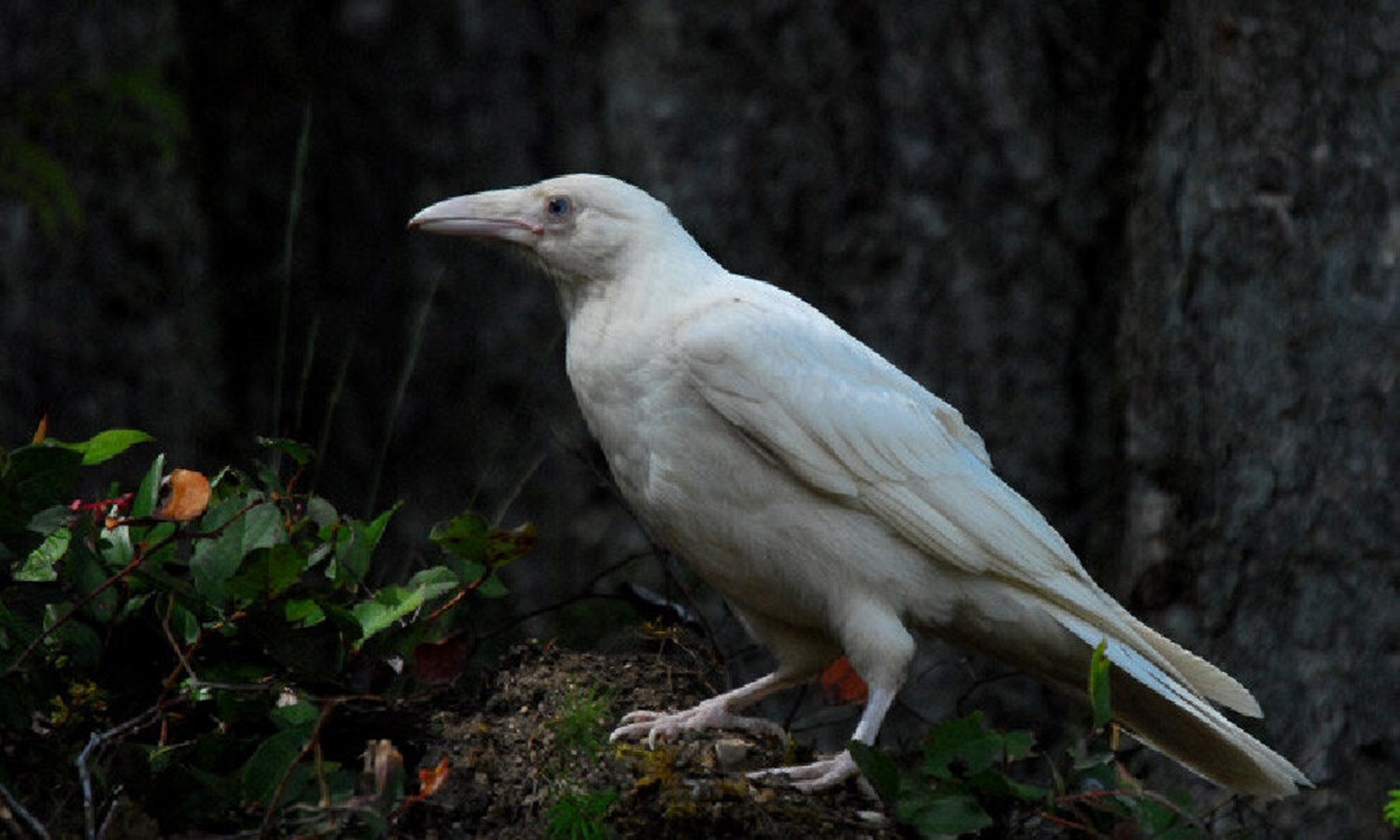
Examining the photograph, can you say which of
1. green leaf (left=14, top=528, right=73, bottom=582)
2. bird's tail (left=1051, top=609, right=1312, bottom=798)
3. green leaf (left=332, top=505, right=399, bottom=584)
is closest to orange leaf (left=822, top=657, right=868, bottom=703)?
bird's tail (left=1051, top=609, right=1312, bottom=798)

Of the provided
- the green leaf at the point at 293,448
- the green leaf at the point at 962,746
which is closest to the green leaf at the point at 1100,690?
the green leaf at the point at 962,746

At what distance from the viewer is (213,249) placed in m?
6.85

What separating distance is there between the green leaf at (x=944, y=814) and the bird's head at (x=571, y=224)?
1.39 meters

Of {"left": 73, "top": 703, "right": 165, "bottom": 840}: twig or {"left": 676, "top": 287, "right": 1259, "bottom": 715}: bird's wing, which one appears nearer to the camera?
{"left": 73, "top": 703, "right": 165, "bottom": 840}: twig

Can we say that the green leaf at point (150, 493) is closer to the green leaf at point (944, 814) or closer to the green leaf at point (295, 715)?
the green leaf at point (295, 715)

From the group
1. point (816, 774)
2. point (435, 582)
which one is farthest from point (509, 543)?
point (816, 774)

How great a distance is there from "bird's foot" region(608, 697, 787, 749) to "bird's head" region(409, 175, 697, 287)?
39.2 inches

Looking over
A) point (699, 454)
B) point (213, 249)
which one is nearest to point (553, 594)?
point (699, 454)

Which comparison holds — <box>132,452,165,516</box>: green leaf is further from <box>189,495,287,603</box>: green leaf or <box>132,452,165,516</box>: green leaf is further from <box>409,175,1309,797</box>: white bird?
<box>409,175,1309,797</box>: white bird

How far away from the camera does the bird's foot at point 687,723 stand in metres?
3.55

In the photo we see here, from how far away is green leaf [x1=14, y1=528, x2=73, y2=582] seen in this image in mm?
3342

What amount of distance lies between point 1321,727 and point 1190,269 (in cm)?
124

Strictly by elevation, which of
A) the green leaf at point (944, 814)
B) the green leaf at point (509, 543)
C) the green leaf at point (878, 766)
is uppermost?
the green leaf at point (509, 543)

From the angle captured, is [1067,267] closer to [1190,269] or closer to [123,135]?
[1190,269]
